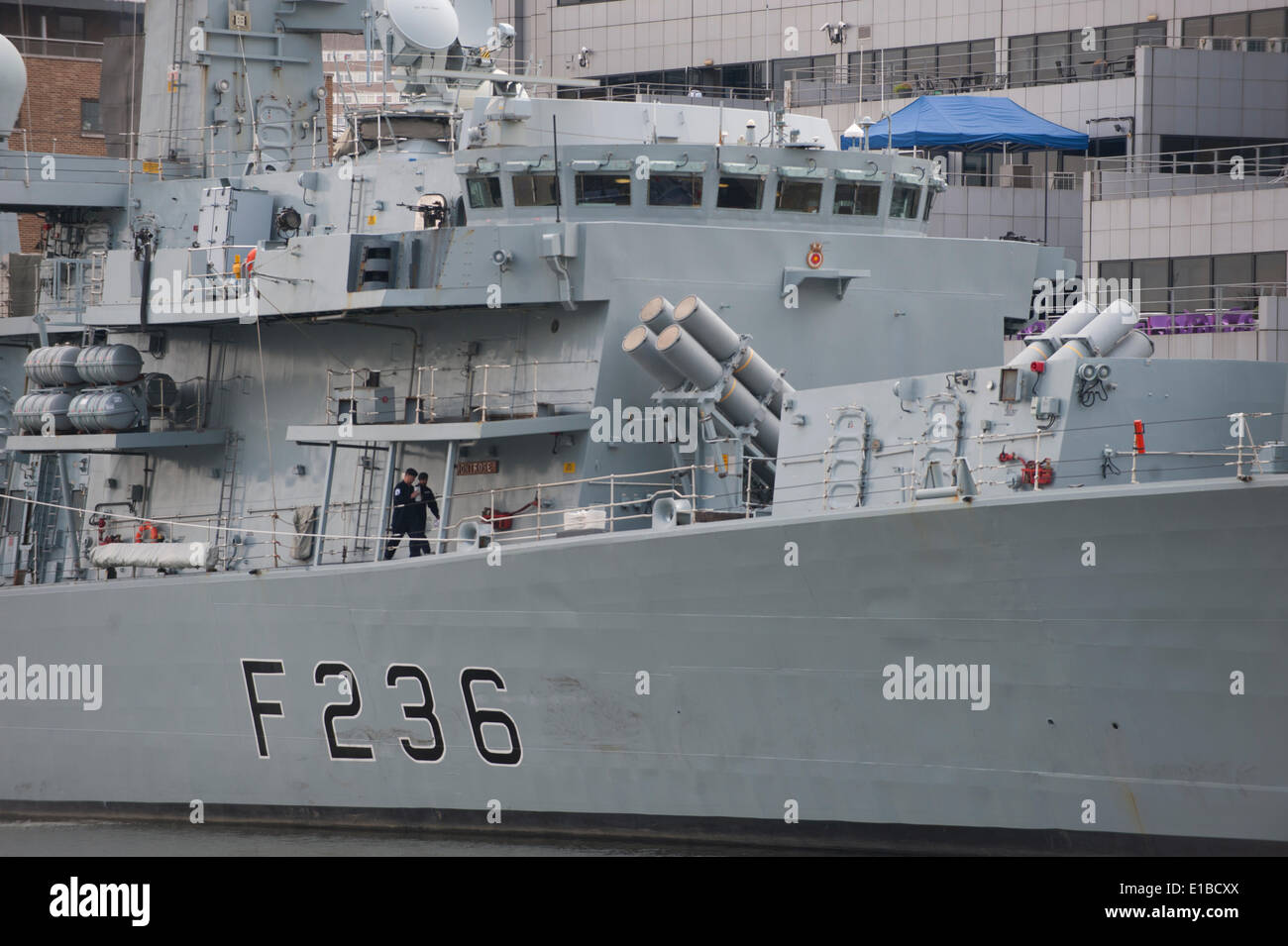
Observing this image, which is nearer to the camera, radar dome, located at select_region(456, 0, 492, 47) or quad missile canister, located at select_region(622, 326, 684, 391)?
quad missile canister, located at select_region(622, 326, 684, 391)

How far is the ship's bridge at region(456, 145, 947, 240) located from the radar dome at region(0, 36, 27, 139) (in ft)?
23.2

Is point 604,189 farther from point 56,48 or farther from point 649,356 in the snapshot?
point 56,48

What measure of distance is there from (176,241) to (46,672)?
4692 millimetres

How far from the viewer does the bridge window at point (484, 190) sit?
16.4m

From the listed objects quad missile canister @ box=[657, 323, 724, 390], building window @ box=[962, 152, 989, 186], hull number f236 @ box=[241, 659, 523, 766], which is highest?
building window @ box=[962, 152, 989, 186]

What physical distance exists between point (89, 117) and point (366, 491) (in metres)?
19.3

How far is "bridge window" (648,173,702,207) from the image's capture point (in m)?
16.1

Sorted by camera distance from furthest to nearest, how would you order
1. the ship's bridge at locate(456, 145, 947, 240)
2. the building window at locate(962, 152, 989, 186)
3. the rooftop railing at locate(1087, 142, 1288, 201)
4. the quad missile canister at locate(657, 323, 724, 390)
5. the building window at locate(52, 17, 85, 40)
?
the building window at locate(962, 152, 989, 186) < the building window at locate(52, 17, 85, 40) < the rooftop railing at locate(1087, 142, 1288, 201) < the ship's bridge at locate(456, 145, 947, 240) < the quad missile canister at locate(657, 323, 724, 390)

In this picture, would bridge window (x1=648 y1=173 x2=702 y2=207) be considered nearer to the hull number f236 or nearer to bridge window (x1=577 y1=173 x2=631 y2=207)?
bridge window (x1=577 y1=173 x2=631 y2=207)

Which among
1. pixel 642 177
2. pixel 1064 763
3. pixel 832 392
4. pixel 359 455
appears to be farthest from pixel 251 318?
pixel 1064 763

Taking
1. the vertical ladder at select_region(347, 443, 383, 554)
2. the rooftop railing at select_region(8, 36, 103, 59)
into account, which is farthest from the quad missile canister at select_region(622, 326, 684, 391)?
the rooftop railing at select_region(8, 36, 103, 59)

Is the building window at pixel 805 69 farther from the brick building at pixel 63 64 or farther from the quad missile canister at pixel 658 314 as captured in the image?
the quad missile canister at pixel 658 314

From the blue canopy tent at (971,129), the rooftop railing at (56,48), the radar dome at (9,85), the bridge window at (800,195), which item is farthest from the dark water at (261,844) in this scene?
the blue canopy tent at (971,129)

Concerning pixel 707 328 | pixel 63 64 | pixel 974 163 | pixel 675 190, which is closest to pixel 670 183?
pixel 675 190
